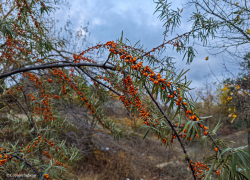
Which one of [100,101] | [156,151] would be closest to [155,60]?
[100,101]

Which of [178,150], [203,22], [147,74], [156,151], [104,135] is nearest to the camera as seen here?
[147,74]

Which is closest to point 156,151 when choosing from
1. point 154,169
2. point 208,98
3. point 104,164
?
point 154,169

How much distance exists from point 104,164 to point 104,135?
1.21 meters

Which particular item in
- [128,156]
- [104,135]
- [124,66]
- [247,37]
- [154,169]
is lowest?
[154,169]

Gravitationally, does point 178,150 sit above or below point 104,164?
above

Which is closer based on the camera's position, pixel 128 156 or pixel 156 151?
pixel 128 156

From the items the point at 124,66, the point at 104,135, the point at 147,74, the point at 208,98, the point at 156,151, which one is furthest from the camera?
the point at 208,98

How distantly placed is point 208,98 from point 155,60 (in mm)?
10605

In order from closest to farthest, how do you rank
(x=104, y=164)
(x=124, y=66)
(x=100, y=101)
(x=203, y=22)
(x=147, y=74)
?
(x=147, y=74)
(x=124, y=66)
(x=100, y=101)
(x=203, y=22)
(x=104, y=164)

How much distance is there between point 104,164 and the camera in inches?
195

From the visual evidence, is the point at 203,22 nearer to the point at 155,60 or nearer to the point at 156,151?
the point at 155,60

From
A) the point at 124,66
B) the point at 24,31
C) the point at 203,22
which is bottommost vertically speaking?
the point at 124,66

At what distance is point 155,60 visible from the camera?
1780 mm

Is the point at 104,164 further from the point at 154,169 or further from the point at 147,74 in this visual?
the point at 147,74
